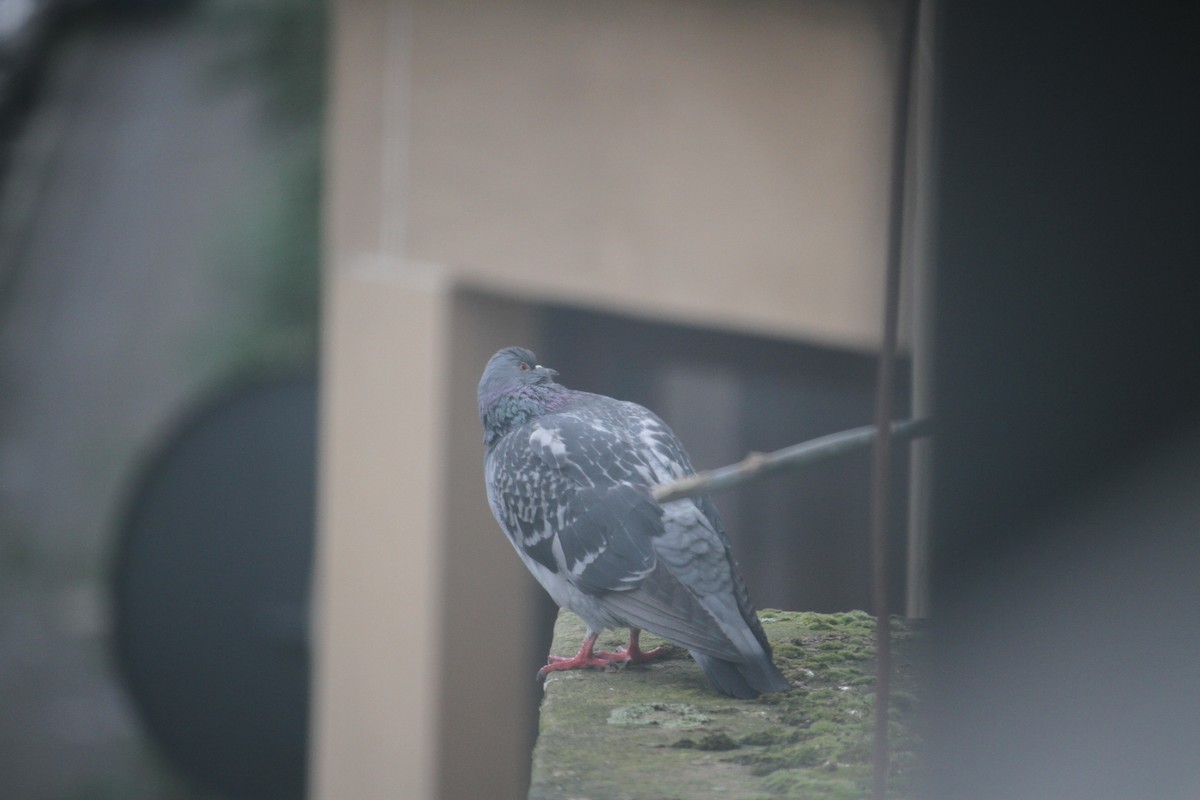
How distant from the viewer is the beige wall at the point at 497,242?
1.67 m

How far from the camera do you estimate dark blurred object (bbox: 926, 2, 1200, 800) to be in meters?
1.15

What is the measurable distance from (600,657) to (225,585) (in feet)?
11.9

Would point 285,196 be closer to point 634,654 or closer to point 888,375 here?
point 634,654

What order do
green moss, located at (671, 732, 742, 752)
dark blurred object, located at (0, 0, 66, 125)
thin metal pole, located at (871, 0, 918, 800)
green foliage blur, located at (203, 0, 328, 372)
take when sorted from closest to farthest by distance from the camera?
thin metal pole, located at (871, 0, 918, 800), green moss, located at (671, 732, 742, 752), green foliage blur, located at (203, 0, 328, 372), dark blurred object, located at (0, 0, 66, 125)

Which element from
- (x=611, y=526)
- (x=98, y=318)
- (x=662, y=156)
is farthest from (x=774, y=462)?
(x=98, y=318)

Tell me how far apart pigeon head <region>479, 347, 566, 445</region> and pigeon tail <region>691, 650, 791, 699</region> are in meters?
0.31

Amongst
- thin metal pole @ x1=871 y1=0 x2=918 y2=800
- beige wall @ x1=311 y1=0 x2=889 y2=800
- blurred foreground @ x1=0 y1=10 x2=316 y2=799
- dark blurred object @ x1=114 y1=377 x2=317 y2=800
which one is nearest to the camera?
thin metal pole @ x1=871 y1=0 x2=918 y2=800

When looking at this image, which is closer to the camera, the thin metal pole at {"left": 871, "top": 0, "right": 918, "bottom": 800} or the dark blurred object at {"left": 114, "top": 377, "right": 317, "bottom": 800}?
the thin metal pole at {"left": 871, "top": 0, "right": 918, "bottom": 800}

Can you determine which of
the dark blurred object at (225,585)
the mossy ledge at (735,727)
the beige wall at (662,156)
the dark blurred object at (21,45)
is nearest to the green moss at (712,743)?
the mossy ledge at (735,727)

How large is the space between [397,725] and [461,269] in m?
0.78

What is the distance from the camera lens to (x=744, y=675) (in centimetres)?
126

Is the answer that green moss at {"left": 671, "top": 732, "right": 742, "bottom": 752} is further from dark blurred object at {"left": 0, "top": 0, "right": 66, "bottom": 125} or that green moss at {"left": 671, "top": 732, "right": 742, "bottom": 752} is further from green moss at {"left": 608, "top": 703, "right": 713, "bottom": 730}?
dark blurred object at {"left": 0, "top": 0, "right": 66, "bottom": 125}

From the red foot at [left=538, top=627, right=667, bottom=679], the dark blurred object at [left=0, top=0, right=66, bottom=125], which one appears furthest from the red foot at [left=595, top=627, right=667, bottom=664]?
the dark blurred object at [left=0, top=0, right=66, bottom=125]

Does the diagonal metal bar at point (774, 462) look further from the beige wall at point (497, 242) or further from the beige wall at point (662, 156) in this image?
the beige wall at point (662, 156)
